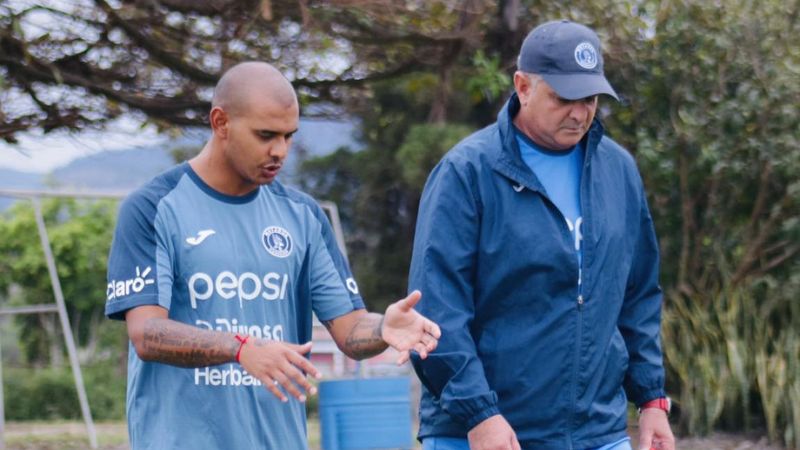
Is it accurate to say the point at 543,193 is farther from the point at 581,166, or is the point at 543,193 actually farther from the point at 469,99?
the point at 469,99

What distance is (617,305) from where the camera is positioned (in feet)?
13.4

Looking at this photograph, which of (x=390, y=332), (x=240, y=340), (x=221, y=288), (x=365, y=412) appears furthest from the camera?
(x=365, y=412)

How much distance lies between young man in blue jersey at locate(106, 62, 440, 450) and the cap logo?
0.87 metres

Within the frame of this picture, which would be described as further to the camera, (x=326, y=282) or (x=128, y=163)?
(x=128, y=163)

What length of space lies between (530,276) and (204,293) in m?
0.93

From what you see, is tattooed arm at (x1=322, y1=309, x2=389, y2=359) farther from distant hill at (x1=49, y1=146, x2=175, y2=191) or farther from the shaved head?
distant hill at (x1=49, y1=146, x2=175, y2=191)

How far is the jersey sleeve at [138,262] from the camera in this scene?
11.6 feet

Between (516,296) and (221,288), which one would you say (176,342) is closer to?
(221,288)

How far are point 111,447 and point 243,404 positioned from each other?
6.82m

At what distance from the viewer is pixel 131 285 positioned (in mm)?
3551

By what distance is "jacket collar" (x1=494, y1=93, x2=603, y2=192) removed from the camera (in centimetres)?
396

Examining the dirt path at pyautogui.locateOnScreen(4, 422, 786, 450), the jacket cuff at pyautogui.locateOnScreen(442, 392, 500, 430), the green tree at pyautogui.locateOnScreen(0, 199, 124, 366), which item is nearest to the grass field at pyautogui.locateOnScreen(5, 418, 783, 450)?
the dirt path at pyautogui.locateOnScreen(4, 422, 786, 450)

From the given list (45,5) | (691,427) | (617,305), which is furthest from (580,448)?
(691,427)

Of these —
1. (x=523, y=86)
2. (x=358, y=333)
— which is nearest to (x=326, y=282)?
(x=358, y=333)
